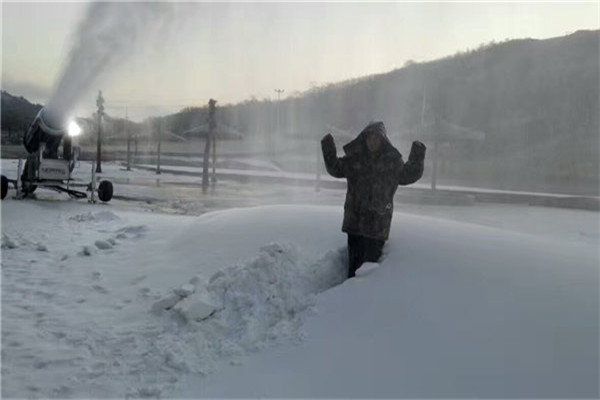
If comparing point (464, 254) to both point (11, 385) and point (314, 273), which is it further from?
point (11, 385)

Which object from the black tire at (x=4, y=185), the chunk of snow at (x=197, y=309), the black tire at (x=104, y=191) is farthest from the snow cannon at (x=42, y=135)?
the chunk of snow at (x=197, y=309)

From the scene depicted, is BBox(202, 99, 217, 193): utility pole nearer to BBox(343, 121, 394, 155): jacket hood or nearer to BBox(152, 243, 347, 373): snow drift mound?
BBox(152, 243, 347, 373): snow drift mound

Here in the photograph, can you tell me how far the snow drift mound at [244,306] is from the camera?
380 centimetres

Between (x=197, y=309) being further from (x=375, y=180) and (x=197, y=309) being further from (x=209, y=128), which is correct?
(x=209, y=128)

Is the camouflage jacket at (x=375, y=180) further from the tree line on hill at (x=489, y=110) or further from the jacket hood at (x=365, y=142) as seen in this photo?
the tree line on hill at (x=489, y=110)

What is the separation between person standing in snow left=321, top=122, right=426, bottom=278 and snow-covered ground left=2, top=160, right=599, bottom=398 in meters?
0.27

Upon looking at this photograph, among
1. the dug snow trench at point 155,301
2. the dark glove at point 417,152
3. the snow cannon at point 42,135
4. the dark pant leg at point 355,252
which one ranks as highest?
the snow cannon at point 42,135

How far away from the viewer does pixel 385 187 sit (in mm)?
4691

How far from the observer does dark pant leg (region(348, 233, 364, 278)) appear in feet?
15.6

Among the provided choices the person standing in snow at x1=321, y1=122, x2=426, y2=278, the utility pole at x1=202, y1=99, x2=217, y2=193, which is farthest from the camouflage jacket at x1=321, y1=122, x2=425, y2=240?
the utility pole at x1=202, y1=99, x2=217, y2=193

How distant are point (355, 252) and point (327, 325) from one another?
1.04 meters

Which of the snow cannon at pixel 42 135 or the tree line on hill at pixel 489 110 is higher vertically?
the tree line on hill at pixel 489 110

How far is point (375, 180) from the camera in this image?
468cm

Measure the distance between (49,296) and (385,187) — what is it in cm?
322
